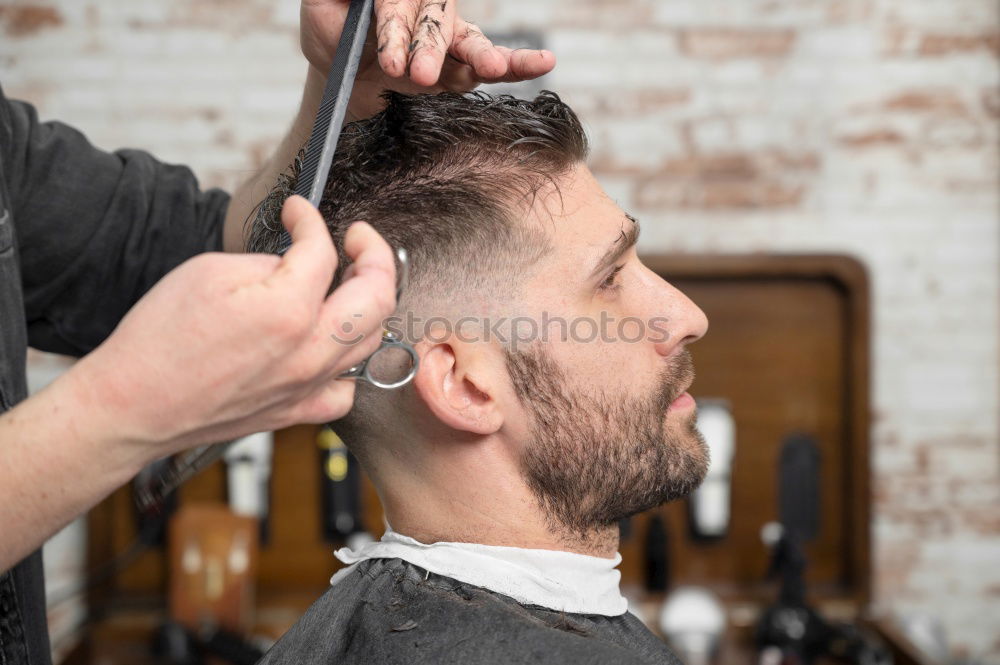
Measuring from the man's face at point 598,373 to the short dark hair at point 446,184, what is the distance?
43 mm

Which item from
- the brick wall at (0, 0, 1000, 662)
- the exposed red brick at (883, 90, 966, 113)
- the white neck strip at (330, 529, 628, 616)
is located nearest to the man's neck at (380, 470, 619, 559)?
the white neck strip at (330, 529, 628, 616)

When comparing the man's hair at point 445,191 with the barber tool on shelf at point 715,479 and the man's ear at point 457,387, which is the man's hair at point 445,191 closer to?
the man's ear at point 457,387

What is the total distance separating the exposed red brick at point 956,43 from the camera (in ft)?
8.91

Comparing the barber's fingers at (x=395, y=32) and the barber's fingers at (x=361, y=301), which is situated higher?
the barber's fingers at (x=395, y=32)

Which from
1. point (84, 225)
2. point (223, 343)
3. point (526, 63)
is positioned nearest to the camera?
point (223, 343)

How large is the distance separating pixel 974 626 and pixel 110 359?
2.90 meters

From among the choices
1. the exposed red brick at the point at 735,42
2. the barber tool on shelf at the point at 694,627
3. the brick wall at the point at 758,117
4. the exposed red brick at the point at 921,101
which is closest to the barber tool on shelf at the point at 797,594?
the barber tool on shelf at the point at 694,627

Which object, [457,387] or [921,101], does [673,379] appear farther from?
[921,101]

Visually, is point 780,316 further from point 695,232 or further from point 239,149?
point 239,149

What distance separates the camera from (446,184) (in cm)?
126

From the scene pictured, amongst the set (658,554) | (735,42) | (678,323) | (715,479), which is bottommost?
(658,554)

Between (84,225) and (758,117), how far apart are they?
1.92 meters

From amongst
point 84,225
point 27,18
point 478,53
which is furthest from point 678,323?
point 27,18

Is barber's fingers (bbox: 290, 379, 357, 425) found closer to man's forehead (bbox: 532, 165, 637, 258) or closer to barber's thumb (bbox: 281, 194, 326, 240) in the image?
barber's thumb (bbox: 281, 194, 326, 240)
